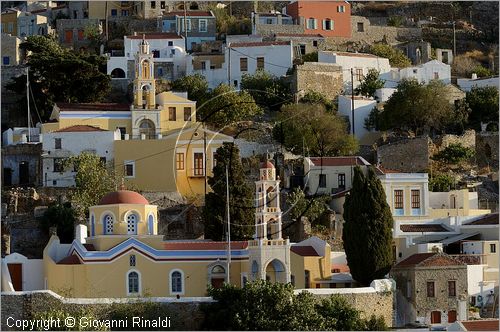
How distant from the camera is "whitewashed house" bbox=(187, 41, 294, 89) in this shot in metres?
73.8

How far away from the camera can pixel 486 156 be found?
68.7 m

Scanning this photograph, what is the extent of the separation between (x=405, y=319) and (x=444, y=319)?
1035mm

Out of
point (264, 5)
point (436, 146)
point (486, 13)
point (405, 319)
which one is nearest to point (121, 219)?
point (405, 319)

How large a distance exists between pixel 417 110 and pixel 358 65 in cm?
672

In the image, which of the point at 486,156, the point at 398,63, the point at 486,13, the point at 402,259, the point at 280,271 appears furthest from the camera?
the point at 486,13

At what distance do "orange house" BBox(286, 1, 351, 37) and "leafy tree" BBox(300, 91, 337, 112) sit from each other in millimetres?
9360

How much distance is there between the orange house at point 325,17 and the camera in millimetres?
80875

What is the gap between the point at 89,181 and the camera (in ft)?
201

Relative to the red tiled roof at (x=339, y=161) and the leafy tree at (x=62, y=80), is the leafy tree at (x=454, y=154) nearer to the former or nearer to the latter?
the red tiled roof at (x=339, y=161)

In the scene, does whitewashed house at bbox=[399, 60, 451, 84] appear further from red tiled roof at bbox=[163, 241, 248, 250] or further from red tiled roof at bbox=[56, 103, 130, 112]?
red tiled roof at bbox=[163, 241, 248, 250]

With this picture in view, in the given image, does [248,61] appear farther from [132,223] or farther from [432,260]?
[432,260]

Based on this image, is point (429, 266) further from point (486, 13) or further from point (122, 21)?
point (486, 13)

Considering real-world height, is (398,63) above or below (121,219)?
above

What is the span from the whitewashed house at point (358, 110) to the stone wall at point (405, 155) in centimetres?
328
